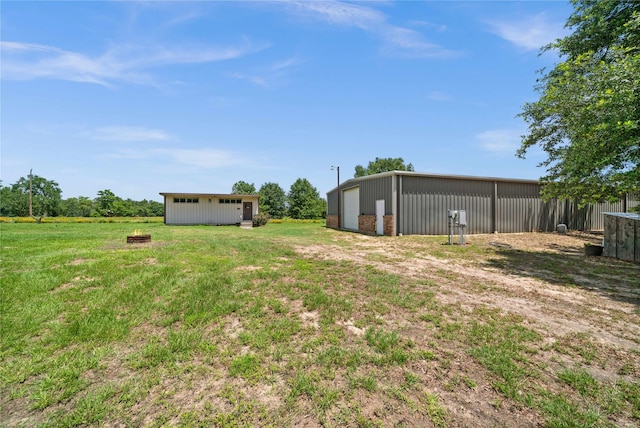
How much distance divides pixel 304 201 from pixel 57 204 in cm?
4572

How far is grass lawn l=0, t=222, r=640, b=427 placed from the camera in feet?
7.04

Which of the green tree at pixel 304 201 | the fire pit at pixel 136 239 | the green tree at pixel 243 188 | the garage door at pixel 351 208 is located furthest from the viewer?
the green tree at pixel 243 188

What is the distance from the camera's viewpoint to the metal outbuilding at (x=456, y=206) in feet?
45.6

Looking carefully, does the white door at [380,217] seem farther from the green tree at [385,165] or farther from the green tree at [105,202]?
the green tree at [105,202]

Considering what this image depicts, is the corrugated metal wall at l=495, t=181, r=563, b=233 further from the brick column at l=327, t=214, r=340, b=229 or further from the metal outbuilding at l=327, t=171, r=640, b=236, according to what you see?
the brick column at l=327, t=214, r=340, b=229

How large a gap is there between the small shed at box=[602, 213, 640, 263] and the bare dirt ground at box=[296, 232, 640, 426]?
19.5 inches

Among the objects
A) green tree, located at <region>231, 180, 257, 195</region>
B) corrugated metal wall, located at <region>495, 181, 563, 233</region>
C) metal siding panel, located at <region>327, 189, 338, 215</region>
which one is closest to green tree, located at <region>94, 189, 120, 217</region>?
green tree, located at <region>231, 180, 257, 195</region>

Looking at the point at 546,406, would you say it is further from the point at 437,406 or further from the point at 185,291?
the point at 185,291

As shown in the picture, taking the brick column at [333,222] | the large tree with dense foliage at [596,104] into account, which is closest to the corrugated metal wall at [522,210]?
the large tree with dense foliage at [596,104]

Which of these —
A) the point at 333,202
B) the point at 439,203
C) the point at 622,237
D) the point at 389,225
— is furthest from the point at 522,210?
the point at 333,202

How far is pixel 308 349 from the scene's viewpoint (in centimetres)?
294

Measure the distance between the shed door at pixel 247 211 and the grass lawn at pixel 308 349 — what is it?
19.6 m

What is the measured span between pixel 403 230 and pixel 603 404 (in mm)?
11813

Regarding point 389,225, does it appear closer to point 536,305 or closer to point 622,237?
point 622,237
